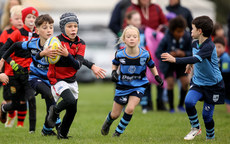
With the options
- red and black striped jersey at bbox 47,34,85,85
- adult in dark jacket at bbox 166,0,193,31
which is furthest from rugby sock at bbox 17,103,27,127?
adult in dark jacket at bbox 166,0,193,31

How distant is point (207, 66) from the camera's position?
644cm

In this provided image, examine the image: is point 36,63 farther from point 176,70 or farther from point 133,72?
point 176,70

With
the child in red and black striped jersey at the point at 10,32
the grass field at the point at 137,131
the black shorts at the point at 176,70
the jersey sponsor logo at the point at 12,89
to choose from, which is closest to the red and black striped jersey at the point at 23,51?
the child in red and black striped jersey at the point at 10,32

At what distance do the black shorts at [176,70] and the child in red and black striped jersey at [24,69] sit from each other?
370cm

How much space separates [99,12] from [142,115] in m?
16.8

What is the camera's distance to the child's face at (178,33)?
9781 mm

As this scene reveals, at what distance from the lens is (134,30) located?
686 cm

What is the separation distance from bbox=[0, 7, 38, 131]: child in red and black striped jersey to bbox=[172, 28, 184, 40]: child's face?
3.55 meters

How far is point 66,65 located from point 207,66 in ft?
6.82

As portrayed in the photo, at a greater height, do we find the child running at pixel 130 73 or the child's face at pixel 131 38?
the child's face at pixel 131 38

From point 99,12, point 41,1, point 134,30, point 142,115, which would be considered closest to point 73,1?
point 41,1

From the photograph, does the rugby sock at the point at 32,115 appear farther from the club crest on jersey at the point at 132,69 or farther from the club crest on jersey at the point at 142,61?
the club crest on jersey at the point at 142,61

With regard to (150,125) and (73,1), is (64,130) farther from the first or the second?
(73,1)

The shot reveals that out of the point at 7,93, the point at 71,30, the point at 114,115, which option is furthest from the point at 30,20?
the point at 114,115
